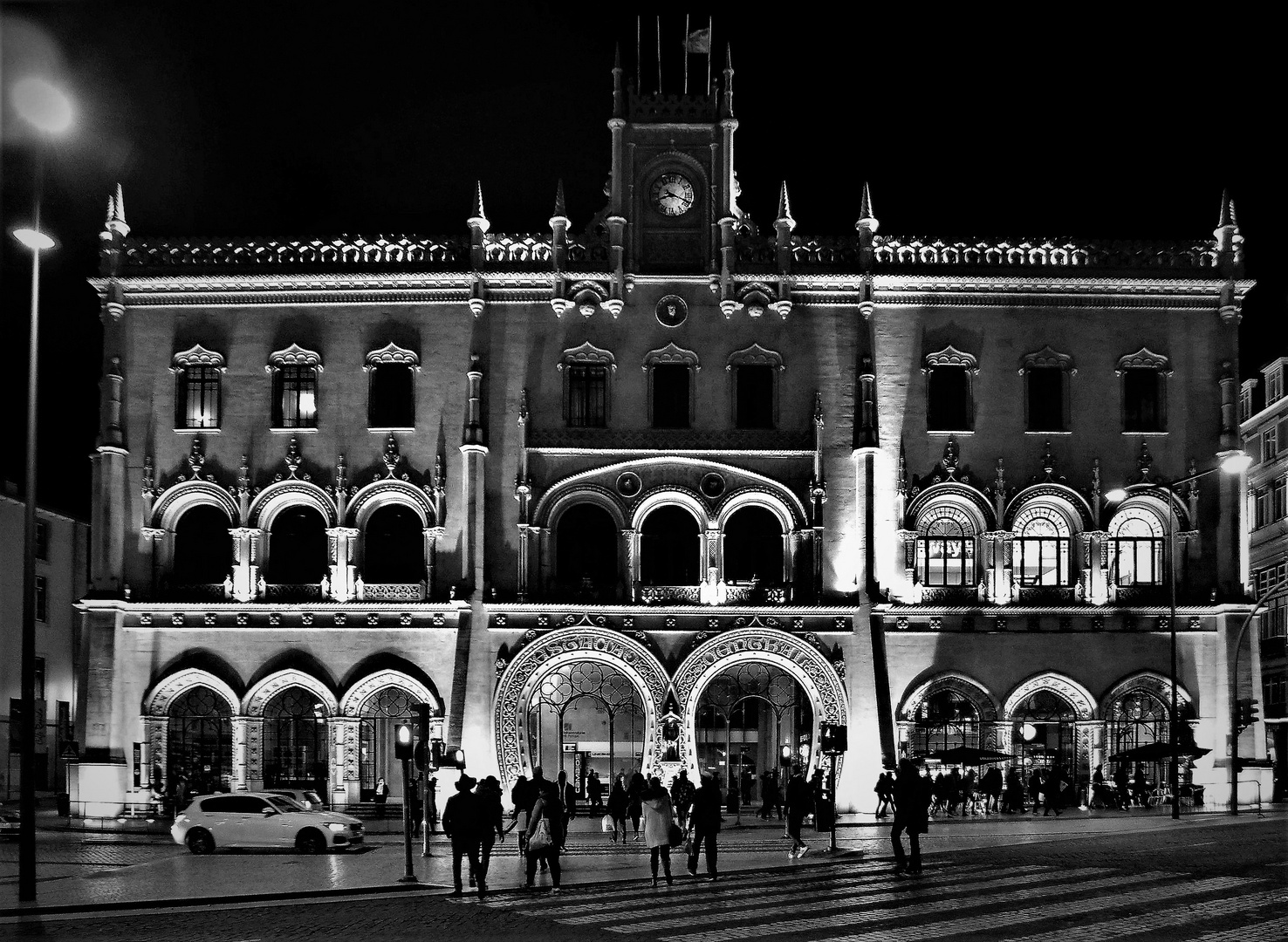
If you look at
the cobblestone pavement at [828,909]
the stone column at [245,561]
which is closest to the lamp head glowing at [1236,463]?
the cobblestone pavement at [828,909]

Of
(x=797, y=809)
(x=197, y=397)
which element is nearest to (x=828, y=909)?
(x=797, y=809)

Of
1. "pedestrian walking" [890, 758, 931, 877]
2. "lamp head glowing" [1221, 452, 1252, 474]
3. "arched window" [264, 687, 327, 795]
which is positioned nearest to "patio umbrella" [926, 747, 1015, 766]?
"lamp head glowing" [1221, 452, 1252, 474]

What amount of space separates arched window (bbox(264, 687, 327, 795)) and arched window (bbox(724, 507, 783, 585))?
13155 millimetres

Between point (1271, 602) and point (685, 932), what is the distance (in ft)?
186

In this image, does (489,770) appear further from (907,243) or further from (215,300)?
(907,243)

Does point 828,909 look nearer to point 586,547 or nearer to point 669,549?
point 669,549

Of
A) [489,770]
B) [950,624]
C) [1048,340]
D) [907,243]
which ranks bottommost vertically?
[489,770]

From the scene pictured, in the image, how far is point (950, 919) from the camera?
21688mm

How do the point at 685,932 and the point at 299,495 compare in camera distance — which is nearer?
the point at 685,932

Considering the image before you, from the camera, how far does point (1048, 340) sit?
49.6 meters

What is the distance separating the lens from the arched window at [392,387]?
1928 inches

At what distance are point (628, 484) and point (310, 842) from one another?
55.0ft

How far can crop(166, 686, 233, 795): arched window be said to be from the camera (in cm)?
4788

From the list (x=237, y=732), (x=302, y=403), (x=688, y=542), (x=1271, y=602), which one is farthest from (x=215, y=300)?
(x=1271, y=602)
